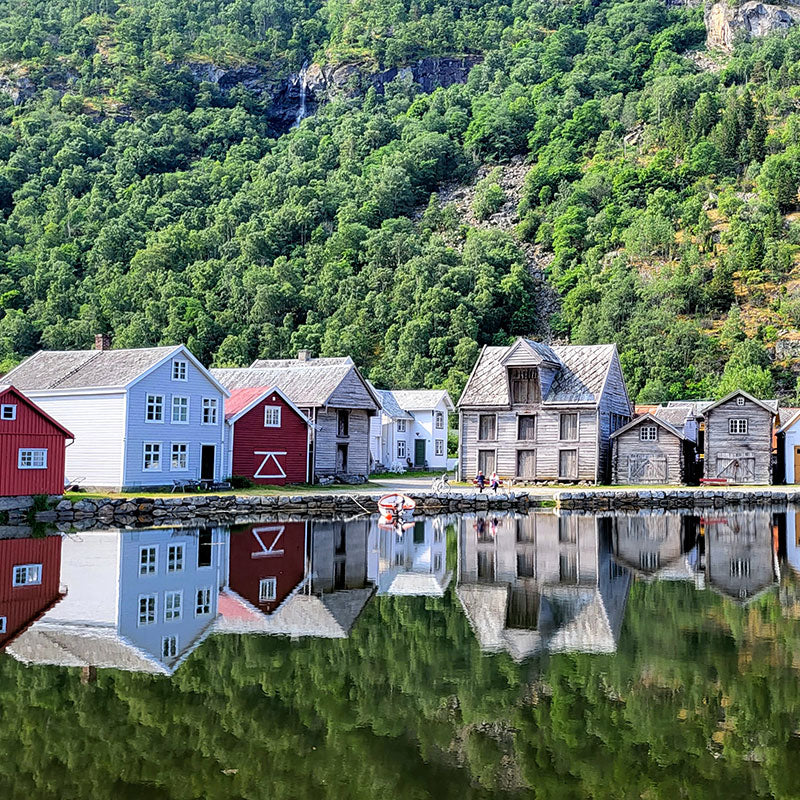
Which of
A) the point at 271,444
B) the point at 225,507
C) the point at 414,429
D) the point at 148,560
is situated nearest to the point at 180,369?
the point at 271,444

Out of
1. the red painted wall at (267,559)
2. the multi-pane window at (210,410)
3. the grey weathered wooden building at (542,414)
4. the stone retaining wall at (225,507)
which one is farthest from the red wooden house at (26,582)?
the grey weathered wooden building at (542,414)

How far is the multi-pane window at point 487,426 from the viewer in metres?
59.6

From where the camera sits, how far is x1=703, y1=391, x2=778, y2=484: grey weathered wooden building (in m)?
58.3

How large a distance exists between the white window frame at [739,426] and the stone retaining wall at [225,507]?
1883 cm

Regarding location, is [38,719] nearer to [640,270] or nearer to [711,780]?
[711,780]

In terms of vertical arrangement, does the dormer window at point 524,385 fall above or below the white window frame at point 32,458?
above

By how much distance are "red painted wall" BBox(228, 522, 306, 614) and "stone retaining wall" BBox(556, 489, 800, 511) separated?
56.2 ft

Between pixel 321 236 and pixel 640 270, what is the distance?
178 ft

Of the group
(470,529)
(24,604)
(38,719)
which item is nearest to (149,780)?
(38,719)

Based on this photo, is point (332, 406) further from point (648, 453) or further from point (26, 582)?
point (26, 582)

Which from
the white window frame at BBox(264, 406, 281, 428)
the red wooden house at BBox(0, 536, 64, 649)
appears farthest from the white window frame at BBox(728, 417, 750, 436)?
the red wooden house at BBox(0, 536, 64, 649)

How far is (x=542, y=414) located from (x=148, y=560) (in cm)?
3737

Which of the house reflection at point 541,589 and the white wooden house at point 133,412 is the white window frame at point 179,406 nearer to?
the white wooden house at point 133,412

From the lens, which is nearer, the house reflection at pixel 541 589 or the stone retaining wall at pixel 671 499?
the house reflection at pixel 541 589
